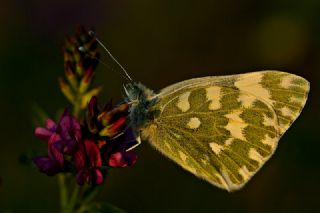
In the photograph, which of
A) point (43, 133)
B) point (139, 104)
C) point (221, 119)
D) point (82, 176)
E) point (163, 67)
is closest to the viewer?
point (82, 176)

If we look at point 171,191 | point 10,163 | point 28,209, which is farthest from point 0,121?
point 171,191

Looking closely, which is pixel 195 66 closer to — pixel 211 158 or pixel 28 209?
pixel 28 209

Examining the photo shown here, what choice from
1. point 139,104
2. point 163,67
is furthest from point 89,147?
point 163,67

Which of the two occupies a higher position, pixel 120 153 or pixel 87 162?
pixel 87 162

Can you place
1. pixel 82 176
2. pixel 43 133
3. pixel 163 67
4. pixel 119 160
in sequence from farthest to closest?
pixel 163 67 → pixel 43 133 → pixel 119 160 → pixel 82 176

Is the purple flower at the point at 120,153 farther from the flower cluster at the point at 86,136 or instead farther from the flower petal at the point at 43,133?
the flower petal at the point at 43,133

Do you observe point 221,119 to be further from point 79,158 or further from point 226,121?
point 79,158

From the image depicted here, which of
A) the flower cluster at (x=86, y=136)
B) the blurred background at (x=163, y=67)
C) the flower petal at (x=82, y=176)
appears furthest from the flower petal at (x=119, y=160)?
the blurred background at (x=163, y=67)

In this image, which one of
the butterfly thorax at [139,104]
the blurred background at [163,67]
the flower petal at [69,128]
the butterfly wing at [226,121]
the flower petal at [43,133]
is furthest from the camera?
the blurred background at [163,67]
